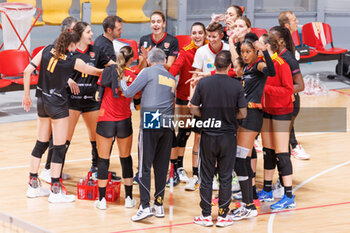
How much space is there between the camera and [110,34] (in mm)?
8242

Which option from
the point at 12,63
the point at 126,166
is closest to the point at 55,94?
the point at 126,166

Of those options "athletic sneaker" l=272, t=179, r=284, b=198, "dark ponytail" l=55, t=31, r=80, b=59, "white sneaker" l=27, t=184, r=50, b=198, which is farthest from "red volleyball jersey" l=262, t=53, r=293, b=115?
"white sneaker" l=27, t=184, r=50, b=198

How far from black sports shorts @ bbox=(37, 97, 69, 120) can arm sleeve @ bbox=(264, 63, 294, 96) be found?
2379mm

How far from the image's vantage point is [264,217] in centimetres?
727

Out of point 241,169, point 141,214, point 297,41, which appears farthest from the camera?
point 297,41

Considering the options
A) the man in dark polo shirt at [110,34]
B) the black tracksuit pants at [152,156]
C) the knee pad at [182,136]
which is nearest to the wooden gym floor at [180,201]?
the black tracksuit pants at [152,156]

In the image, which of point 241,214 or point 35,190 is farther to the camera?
point 35,190

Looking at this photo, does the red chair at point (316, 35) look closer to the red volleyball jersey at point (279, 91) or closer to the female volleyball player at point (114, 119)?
the red volleyball jersey at point (279, 91)

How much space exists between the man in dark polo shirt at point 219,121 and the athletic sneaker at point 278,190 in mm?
1336

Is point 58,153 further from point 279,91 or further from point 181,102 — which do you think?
point 279,91

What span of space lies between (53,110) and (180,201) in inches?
74.9

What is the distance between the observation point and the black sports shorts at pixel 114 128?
7188mm

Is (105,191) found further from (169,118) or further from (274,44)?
(274,44)

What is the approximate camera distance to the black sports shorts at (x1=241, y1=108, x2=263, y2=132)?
7168mm
